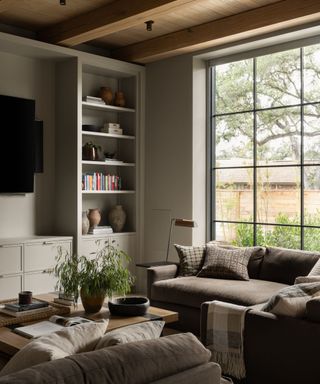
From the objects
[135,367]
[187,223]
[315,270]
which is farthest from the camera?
[187,223]

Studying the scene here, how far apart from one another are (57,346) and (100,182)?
14.2 feet

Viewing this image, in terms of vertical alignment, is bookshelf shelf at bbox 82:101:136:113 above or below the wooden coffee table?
above

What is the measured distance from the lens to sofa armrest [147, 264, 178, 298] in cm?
481

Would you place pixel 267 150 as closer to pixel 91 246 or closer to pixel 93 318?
pixel 91 246

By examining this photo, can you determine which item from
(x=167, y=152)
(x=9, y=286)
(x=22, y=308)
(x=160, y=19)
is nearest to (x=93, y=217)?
(x=167, y=152)

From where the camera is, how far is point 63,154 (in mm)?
5801

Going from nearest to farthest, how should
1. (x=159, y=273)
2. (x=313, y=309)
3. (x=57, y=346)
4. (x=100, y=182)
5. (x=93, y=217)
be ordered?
(x=57, y=346) → (x=313, y=309) → (x=159, y=273) → (x=93, y=217) → (x=100, y=182)

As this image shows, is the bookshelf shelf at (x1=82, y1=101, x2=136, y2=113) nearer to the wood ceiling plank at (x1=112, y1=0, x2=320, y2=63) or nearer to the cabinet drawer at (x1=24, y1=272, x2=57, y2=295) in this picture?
the wood ceiling plank at (x1=112, y1=0, x2=320, y2=63)

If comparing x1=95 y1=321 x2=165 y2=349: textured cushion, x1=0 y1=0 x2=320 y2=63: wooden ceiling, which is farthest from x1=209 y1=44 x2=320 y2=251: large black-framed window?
x1=95 y1=321 x2=165 y2=349: textured cushion

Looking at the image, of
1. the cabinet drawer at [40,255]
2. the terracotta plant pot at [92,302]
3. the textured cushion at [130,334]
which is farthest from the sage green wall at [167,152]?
the textured cushion at [130,334]

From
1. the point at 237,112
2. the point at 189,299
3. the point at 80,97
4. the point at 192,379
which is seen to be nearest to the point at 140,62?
the point at 80,97

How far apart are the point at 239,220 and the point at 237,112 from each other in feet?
3.98

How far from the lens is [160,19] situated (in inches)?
202

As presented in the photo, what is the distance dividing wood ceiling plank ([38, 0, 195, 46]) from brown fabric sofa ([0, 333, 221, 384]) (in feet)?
10.5
